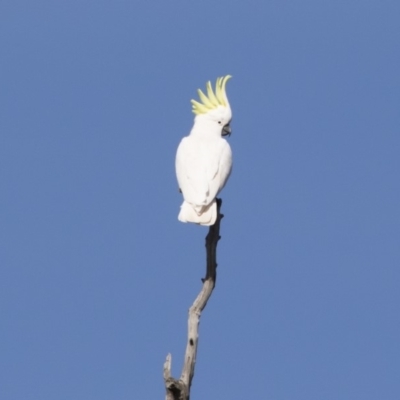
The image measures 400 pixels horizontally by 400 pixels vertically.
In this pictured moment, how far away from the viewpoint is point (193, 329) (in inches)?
459

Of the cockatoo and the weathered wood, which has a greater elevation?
the cockatoo

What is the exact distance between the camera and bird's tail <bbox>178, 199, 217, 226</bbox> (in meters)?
11.8

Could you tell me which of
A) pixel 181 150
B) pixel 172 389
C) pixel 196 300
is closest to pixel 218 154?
pixel 181 150

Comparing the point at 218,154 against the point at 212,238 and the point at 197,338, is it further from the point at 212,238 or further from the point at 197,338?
the point at 197,338

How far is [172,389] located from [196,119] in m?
3.09

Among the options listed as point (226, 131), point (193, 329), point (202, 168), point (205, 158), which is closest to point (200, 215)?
point (202, 168)

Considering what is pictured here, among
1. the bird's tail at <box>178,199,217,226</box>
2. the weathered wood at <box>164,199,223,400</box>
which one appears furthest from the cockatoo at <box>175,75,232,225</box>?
the weathered wood at <box>164,199,223,400</box>

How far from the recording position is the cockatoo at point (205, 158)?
11891 mm

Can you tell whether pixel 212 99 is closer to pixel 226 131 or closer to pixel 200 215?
pixel 226 131

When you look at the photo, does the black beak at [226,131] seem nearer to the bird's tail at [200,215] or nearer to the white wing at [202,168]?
the white wing at [202,168]

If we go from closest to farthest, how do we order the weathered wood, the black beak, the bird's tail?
1. the weathered wood
2. the bird's tail
3. the black beak

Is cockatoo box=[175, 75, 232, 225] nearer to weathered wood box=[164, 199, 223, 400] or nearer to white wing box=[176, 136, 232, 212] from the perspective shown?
white wing box=[176, 136, 232, 212]

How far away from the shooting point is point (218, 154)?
41.1 ft

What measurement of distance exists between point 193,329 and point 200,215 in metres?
1.05
